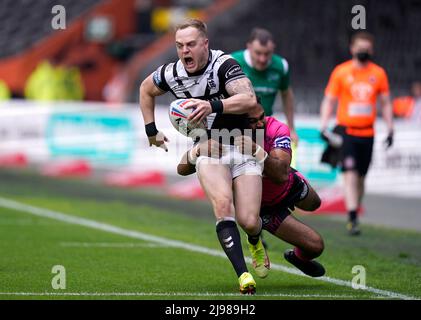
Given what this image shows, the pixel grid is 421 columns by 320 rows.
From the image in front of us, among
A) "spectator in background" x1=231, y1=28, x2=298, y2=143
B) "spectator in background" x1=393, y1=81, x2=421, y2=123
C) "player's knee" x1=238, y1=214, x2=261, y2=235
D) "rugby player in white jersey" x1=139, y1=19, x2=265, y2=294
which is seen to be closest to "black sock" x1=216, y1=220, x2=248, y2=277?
"rugby player in white jersey" x1=139, y1=19, x2=265, y2=294

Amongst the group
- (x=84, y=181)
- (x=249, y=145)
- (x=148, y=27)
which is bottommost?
(x=84, y=181)

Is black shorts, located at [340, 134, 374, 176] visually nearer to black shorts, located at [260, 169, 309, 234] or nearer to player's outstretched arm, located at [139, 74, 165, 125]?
black shorts, located at [260, 169, 309, 234]

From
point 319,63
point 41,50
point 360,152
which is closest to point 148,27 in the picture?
point 41,50

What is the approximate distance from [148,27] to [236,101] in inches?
1101

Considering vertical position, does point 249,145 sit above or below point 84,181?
above

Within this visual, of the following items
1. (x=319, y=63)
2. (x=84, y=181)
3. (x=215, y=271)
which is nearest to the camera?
(x=215, y=271)

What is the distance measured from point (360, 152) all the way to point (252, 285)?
231 inches

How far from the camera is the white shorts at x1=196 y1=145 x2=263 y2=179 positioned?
8.84 meters

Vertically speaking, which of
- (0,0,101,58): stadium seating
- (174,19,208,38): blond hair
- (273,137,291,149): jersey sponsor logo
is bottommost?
(273,137,291,149): jersey sponsor logo

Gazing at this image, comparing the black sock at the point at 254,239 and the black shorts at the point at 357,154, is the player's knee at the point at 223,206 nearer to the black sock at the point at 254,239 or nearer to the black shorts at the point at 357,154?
the black sock at the point at 254,239

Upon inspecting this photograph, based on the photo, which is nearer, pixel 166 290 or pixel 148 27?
pixel 166 290
